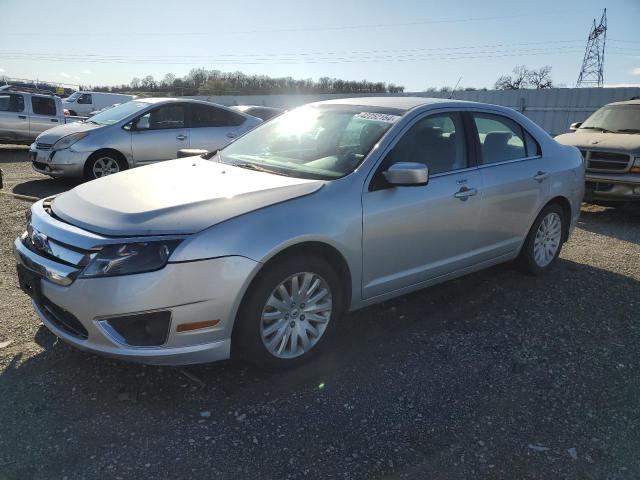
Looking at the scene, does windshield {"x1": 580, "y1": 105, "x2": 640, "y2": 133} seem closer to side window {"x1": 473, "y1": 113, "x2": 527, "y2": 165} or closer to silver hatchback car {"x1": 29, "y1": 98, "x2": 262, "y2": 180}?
side window {"x1": 473, "y1": 113, "x2": 527, "y2": 165}

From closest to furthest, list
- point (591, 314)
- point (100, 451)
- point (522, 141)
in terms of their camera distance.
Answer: point (100, 451) → point (591, 314) → point (522, 141)

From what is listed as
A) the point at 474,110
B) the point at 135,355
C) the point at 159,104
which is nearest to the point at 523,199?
the point at 474,110

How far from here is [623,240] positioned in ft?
22.6

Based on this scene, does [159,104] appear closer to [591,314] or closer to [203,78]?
[591,314]

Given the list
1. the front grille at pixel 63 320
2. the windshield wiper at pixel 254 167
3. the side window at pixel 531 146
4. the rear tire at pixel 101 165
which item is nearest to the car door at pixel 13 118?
A: the rear tire at pixel 101 165

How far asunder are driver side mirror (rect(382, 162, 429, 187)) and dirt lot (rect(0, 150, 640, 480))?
116cm

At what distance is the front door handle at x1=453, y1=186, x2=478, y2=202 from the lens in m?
3.99

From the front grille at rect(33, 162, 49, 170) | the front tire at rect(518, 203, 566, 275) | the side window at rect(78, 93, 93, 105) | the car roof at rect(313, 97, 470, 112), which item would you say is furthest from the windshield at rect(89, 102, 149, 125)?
the side window at rect(78, 93, 93, 105)

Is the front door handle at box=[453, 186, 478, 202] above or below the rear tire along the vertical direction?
above

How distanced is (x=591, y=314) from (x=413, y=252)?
1.81 metres

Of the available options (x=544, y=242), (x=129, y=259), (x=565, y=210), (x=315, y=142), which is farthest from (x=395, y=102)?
(x=129, y=259)

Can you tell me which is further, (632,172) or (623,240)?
(632,172)

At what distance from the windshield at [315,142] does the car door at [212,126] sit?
16.3 feet

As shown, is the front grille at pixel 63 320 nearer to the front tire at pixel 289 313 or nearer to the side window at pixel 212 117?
the front tire at pixel 289 313
